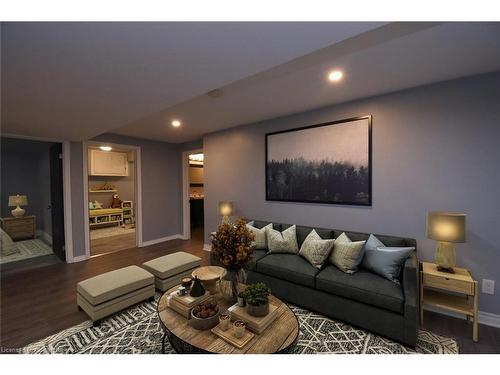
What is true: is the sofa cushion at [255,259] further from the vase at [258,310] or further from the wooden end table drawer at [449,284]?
the wooden end table drawer at [449,284]

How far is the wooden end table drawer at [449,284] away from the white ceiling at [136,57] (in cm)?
218

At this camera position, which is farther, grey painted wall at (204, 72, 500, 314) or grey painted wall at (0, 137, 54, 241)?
grey painted wall at (0, 137, 54, 241)

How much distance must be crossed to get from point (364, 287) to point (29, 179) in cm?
807

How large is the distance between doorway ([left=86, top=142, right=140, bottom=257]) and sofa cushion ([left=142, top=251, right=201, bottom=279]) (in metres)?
3.12

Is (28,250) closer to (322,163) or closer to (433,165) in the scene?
(322,163)

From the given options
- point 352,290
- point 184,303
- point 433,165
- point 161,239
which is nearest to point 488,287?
point 433,165

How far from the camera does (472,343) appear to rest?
1.83 metres

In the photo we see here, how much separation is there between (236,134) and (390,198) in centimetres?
263

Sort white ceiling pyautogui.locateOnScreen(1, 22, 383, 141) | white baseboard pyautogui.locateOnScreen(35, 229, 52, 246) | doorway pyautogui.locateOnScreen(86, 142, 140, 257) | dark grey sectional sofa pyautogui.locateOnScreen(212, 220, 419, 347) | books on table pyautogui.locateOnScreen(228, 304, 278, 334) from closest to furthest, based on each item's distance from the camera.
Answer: white ceiling pyautogui.locateOnScreen(1, 22, 383, 141) < books on table pyautogui.locateOnScreen(228, 304, 278, 334) < dark grey sectional sofa pyautogui.locateOnScreen(212, 220, 419, 347) < white baseboard pyautogui.locateOnScreen(35, 229, 52, 246) < doorway pyautogui.locateOnScreen(86, 142, 140, 257)

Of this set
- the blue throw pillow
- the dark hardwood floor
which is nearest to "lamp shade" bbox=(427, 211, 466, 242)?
the blue throw pillow

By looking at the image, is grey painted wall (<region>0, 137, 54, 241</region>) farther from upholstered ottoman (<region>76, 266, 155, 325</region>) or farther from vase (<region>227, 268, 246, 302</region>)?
vase (<region>227, 268, 246, 302</region>)

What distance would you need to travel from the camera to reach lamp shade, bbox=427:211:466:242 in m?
1.92
